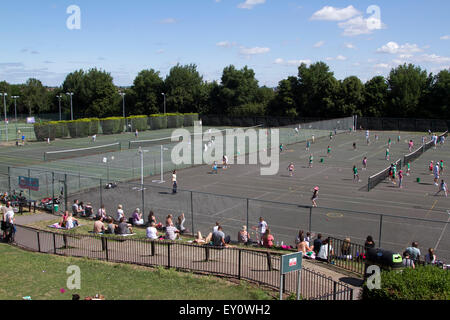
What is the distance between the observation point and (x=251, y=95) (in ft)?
382

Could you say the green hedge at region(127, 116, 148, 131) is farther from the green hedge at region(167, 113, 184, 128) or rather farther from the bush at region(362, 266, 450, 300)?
the bush at region(362, 266, 450, 300)

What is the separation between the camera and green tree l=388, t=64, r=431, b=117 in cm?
9362

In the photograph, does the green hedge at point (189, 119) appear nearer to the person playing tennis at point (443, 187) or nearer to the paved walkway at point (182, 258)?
the person playing tennis at point (443, 187)

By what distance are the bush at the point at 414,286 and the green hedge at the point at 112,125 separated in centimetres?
7985

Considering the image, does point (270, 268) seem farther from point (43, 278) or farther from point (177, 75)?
point (177, 75)

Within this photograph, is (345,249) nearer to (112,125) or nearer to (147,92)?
(112,125)

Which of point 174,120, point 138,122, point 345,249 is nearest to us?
point 345,249

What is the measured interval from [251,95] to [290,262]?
108741mm

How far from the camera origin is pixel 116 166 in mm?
43375

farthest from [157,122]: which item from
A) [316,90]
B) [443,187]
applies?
[443,187]

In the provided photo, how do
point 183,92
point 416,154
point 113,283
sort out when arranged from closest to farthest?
point 113,283 < point 416,154 < point 183,92

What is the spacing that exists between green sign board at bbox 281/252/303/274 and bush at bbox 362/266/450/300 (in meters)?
1.73

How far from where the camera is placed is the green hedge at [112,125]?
8338 cm
